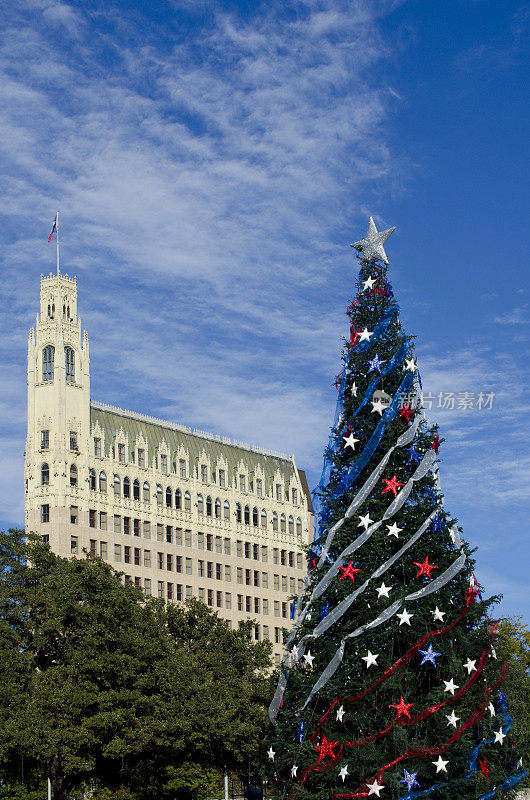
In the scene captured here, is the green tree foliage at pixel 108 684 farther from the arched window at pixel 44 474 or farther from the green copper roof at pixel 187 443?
the green copper roof at pixel 187 443

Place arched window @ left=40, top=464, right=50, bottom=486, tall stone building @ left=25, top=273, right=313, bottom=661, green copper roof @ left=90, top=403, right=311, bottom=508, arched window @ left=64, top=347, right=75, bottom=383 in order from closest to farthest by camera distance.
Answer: arched window @ left=40, top=464, right=50, bottom=486 < tall stone building @ left=25, top=273, right=313, bottom=661 < arched window @ left=64, top=347, right=75, bottom=383 < green copper roof @ left=90, top=403, right=311, bottom=508

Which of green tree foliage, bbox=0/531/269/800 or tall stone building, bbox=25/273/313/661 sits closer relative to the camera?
green tree foliage, bbox=0/531/269/800

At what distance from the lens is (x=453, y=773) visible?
35.8 m

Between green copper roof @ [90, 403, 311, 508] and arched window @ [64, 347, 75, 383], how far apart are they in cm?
443

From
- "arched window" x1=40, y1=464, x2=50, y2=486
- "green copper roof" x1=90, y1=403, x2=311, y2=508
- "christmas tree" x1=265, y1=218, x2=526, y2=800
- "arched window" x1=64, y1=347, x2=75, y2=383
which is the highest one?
"arched window" x1=64, y1=347, x2=75, y2=383

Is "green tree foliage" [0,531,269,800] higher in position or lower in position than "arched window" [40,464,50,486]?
lower

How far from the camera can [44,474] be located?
102000 mm

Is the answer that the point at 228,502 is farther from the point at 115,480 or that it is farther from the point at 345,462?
the point at 345,462

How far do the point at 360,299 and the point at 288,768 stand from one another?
1762 centimetres

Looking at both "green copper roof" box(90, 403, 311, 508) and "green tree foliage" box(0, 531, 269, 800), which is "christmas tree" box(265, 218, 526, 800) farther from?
"green copper roof" box(90, 403, 311, 508)

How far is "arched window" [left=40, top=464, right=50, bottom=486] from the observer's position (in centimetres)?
10167

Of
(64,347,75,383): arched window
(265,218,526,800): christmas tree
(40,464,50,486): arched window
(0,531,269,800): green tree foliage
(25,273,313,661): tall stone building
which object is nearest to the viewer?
(265,218,526,800): christmas tree

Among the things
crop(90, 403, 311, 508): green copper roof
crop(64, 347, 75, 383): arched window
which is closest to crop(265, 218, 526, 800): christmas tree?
crop(64, 347, 75, 383): arched window

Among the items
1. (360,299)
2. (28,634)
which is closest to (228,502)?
(28,634)
